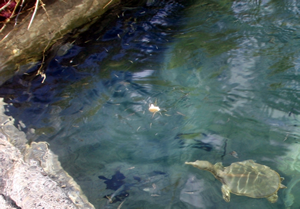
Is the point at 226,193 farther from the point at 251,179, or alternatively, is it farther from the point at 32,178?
the point at 32,178

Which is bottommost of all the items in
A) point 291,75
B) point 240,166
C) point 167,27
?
point 240,166

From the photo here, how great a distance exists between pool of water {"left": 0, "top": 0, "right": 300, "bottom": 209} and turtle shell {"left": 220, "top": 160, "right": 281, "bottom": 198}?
0.12m

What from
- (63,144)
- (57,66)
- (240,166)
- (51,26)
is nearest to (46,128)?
(63,144)

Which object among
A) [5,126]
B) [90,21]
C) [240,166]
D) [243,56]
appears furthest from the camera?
[90,21]

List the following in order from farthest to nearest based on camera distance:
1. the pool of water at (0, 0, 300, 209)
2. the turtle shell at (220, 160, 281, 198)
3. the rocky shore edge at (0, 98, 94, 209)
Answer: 1. the pool of water at (0, 0, 300, 209)
2. the turtle shell at (220, 160, 281, 198)
3. the rocky shore edge at (0, 98, 94, 209)

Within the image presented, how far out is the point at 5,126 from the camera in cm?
371

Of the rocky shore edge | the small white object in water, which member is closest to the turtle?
the small white object in water

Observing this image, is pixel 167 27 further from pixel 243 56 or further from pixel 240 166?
pixel 240 166

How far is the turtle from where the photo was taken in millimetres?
2881

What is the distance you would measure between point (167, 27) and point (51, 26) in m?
2.74

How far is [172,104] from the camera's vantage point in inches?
154

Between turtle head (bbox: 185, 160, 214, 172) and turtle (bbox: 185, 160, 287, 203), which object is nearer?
turtle (bbox: 185, 160, 287, 203)

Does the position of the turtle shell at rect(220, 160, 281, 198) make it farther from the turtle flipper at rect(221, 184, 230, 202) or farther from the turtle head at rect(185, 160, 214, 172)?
the turtle head at rect(185, 160, 214, 172)

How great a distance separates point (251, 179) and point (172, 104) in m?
1.67
